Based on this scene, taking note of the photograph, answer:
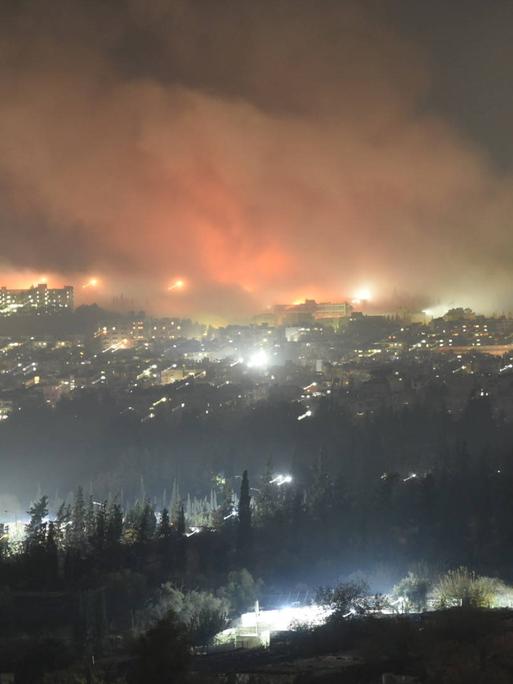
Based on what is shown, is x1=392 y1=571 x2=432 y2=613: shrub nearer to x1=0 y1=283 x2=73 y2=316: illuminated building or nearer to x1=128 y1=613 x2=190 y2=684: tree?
x1=128 y1=613 x2=190 y2=684: tree

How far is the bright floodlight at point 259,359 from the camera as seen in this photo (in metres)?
45.8

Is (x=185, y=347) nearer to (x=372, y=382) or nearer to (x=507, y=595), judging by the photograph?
(x=372, y=382)

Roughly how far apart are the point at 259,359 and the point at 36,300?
67.1 ft

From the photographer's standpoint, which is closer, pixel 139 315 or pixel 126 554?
pixel 126 554

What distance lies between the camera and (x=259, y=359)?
4756cm

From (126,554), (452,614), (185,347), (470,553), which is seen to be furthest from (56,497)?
(185,347)

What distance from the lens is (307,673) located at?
35.9 feet

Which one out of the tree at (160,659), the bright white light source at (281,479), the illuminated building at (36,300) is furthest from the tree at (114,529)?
the illuminated building at (36,300)

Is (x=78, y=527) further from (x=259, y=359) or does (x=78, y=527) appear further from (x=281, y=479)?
(x=259, y=359)

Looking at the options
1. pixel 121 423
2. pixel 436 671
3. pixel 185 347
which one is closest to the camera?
pixel 436 671

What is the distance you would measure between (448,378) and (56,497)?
54.3ft

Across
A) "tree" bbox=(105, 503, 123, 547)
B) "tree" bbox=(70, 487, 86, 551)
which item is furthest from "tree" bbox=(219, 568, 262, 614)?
"tree" bbox=(70, 487, 86, 551)

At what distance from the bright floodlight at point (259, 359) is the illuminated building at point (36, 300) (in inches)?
724

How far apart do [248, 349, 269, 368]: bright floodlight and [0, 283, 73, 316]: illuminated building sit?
1839 cm
